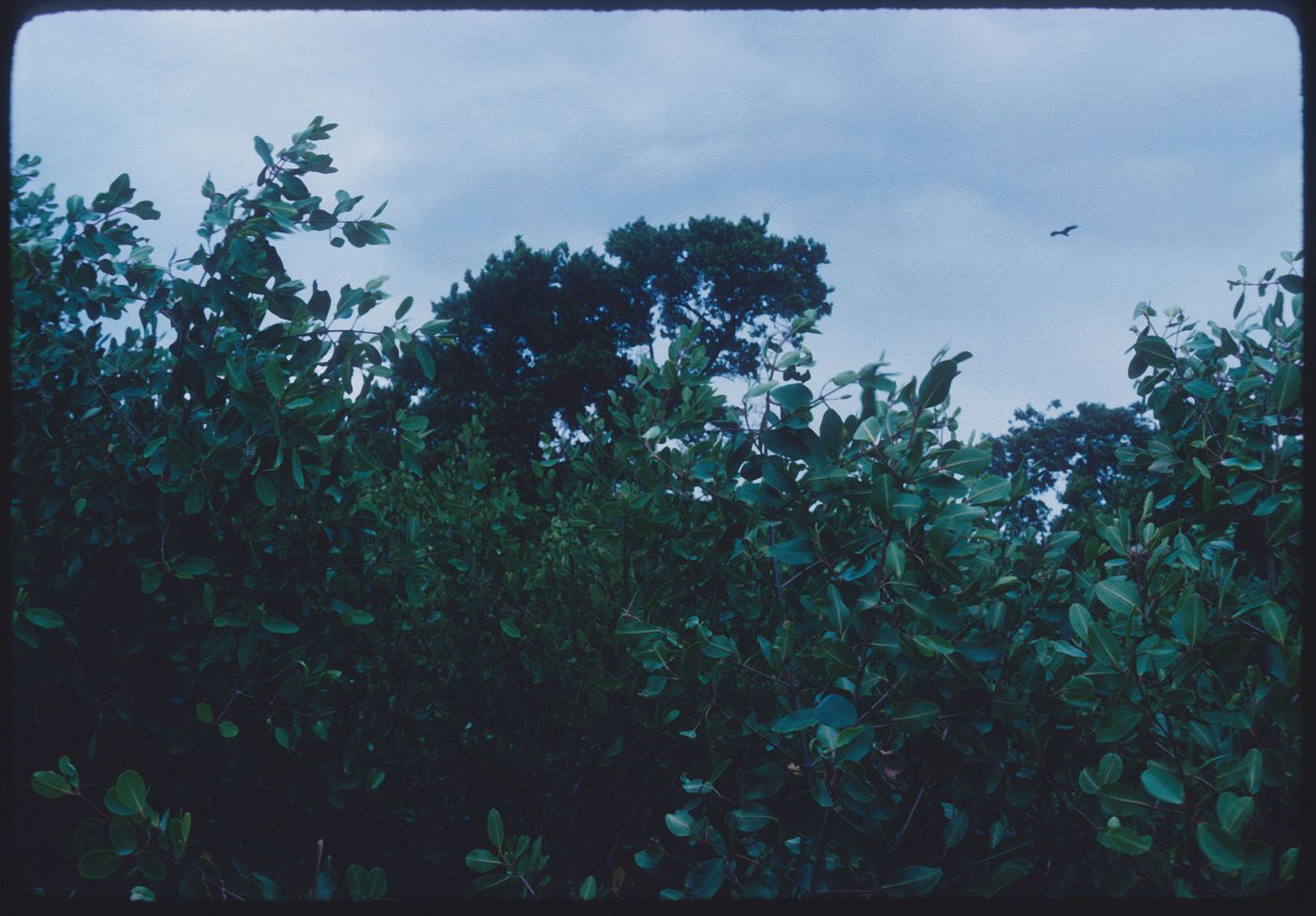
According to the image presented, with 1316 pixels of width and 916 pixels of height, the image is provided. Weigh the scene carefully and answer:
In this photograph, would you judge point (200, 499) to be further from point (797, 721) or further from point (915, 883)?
point (915, 883)

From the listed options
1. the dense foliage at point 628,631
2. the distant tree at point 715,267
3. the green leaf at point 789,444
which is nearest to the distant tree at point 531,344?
the distant tree at point 715,267

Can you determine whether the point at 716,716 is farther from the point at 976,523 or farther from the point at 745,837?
the point at 976,523

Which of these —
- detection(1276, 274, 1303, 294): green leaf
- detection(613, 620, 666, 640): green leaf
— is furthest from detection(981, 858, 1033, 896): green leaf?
detection(1276, 274, 1303, 294): green leaf

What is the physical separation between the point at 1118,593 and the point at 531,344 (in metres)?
19.8

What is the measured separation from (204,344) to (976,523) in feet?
8.08

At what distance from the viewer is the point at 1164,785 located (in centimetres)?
164

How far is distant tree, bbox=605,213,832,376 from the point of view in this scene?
18.3m

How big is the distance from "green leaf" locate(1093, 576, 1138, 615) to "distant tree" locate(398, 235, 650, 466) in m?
17.7

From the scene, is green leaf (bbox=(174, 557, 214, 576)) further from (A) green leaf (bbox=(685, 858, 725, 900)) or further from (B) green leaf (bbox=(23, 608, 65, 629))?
(A) green leaf (bbox=(685, 858, 725, 900))

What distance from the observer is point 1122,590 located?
79.3 inches

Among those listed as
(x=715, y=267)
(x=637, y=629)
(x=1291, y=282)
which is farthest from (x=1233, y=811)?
(x=715, y=267)

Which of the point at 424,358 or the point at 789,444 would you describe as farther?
the point at 424,358

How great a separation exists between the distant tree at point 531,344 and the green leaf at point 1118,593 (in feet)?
58.1

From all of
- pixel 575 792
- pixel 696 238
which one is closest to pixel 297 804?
pixel 575 792
